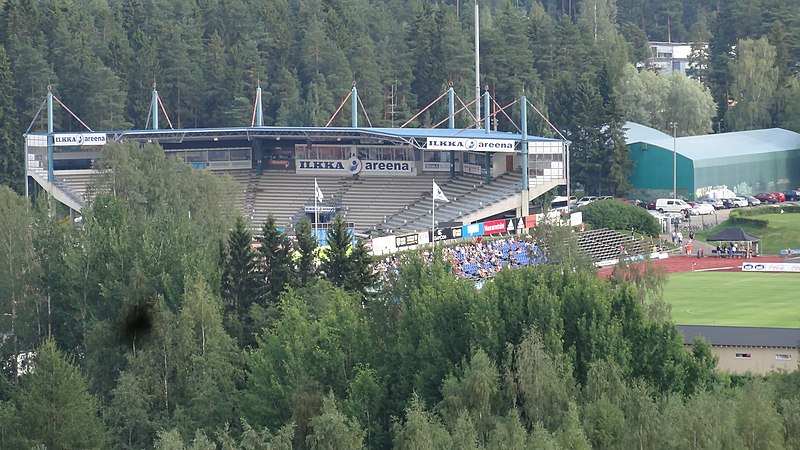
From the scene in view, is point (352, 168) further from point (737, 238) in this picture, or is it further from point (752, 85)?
point (752, 85)

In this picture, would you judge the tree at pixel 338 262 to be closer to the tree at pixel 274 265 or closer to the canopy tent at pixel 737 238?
the tree at pixel 274 265

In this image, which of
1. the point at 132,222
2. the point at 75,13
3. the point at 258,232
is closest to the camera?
the point at 132,222

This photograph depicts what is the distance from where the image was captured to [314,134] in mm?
77000

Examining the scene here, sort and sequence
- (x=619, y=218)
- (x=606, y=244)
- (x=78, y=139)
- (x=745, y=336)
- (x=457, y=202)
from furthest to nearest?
(x=78, y=139), (x=457, y=202), (x=619, y=218), (x=606, y=244), (x=745, y=336)

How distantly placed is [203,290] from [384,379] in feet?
21.3

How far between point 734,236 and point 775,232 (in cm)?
288

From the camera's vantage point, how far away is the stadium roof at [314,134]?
73.8 metres

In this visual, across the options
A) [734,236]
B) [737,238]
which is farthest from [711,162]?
[737,238]

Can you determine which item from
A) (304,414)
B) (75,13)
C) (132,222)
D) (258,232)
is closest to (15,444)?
(304,414)

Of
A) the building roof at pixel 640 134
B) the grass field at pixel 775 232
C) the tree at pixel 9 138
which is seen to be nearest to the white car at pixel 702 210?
the grass field at pixel 775 232

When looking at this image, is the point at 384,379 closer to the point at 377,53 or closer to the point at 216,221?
the point at 216,221

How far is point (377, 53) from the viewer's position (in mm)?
98875

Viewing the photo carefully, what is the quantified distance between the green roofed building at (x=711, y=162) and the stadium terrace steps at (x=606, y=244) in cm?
1166

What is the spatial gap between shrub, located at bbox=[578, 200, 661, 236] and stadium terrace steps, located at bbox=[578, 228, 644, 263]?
66cm
